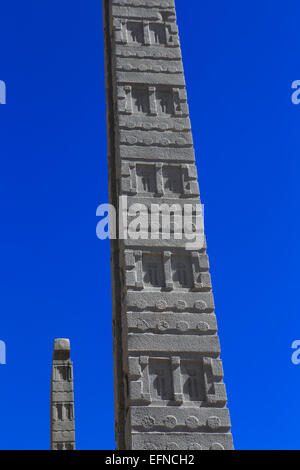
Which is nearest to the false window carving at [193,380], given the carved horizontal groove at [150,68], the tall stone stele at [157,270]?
the tall stone stele at [157,270]

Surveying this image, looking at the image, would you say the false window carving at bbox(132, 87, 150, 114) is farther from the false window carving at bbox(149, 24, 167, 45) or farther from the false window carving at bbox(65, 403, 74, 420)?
the false window carving at bbox(65, 403, 74, 420)

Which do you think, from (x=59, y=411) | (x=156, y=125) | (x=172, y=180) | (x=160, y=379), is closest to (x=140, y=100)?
(x=156, y=125)

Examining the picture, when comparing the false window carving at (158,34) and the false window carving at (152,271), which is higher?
the false window carving at (158,34)

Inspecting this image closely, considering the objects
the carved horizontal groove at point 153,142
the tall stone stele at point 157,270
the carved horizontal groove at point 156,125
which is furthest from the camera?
the carved horizontal groove at point 156,125

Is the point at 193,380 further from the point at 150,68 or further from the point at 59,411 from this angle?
the point at 59,411

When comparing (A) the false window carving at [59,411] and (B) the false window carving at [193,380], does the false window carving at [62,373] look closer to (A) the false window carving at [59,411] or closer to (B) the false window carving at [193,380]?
(A) the false window carving at [59,411]

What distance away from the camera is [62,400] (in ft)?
53.4

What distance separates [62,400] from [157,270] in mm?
7295

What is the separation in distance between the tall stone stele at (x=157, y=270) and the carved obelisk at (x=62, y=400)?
6418 millimetres

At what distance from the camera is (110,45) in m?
13.2

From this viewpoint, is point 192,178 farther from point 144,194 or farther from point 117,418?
point 117,418

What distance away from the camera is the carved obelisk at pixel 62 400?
52.2 ft
